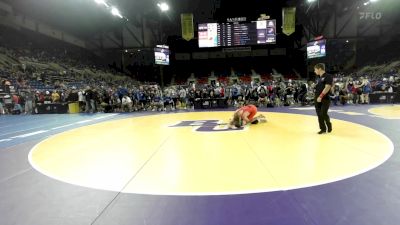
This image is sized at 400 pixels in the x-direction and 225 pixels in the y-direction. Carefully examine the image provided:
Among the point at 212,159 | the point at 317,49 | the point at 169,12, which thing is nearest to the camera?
the point at 212,159

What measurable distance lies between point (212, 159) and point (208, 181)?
99cm

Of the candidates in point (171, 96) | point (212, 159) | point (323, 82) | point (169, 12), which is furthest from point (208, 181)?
point (169, 12)

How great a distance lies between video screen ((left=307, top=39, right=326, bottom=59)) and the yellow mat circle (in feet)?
54.4

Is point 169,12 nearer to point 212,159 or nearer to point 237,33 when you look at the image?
point 237,33

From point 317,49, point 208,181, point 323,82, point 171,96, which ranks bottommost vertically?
point 208,181

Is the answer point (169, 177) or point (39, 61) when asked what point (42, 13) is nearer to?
point (39, 61)

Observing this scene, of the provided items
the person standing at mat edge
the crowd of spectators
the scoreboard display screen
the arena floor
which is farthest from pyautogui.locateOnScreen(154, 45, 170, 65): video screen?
→ the person standing at mat edge

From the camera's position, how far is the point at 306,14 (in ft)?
97.5

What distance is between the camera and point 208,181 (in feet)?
11.3

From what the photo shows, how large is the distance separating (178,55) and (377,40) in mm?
23659

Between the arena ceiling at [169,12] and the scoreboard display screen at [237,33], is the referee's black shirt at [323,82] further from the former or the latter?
the arena ceiling at [169,12]

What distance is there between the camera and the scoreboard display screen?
66.6ft

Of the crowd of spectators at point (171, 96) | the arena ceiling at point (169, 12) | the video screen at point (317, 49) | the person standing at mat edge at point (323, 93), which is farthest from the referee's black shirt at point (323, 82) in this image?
the arena ceiling at point (169, 12)

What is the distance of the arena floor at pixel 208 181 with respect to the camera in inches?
101
